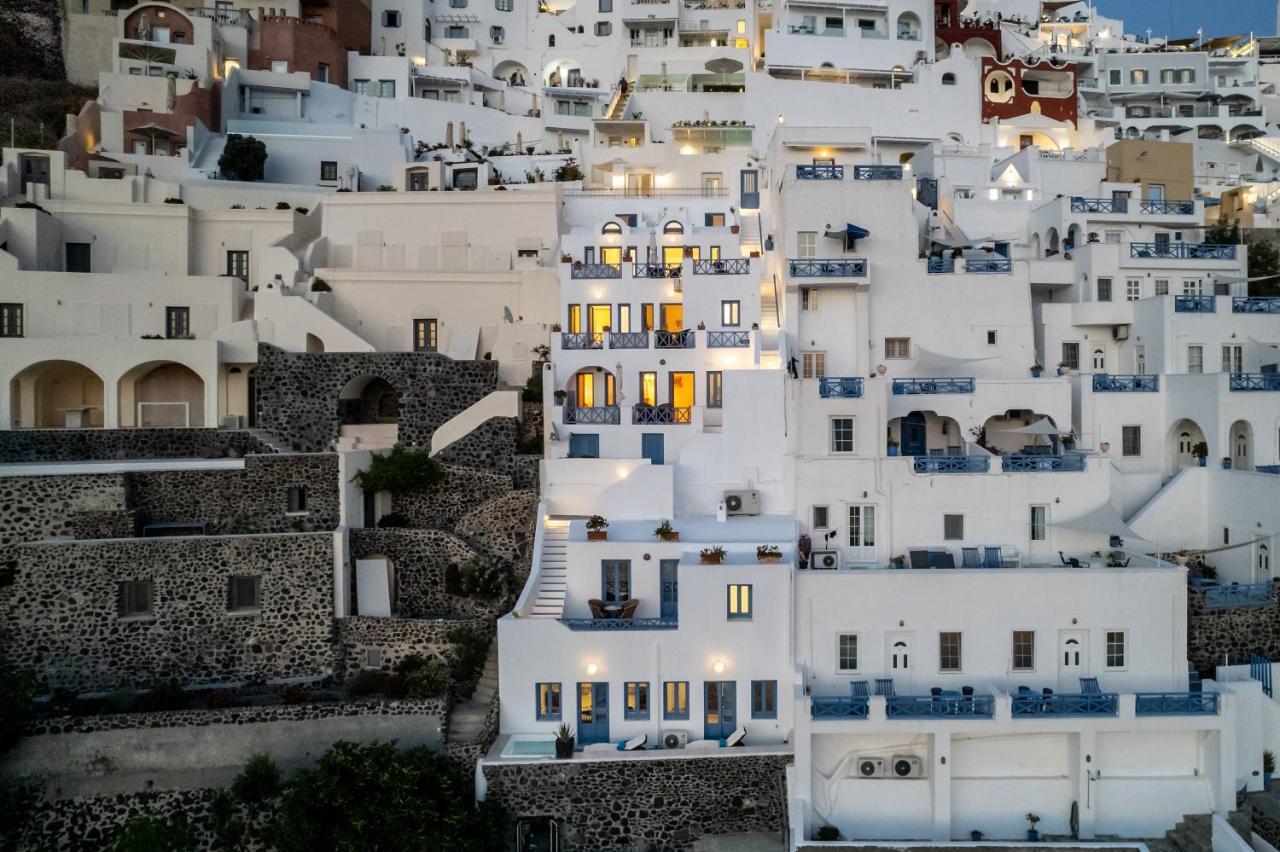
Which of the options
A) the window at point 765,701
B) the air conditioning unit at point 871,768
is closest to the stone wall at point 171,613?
the window at point 765,701

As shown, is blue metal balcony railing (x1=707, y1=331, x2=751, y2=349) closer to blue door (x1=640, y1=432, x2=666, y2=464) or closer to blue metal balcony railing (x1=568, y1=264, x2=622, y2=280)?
blue door (x1=640, y1=432, x2=666, y2=464)

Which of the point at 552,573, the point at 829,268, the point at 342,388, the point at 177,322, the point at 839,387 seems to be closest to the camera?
the point at 552,573

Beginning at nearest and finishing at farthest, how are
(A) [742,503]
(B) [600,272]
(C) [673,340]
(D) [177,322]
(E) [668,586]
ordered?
(E) [668,586], (A) [742,503], (C) [673,340], (B) [600,272], (D) [177,322]

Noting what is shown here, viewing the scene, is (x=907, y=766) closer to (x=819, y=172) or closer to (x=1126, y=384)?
(x=1126, y=384)

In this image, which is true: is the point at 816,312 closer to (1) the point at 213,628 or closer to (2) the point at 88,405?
(1) the point at 213,628

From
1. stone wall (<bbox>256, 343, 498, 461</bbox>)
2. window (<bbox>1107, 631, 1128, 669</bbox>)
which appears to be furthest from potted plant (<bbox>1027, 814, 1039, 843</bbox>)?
stone wall (<bbox>256, 343, 498, 461</bbox>)

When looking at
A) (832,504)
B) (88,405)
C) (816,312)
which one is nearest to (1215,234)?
(816,312)

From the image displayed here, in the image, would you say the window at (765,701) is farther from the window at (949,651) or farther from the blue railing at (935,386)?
the blue railing at (935,386)

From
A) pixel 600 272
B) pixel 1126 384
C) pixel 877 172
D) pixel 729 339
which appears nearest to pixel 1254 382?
pixel 1126 384
